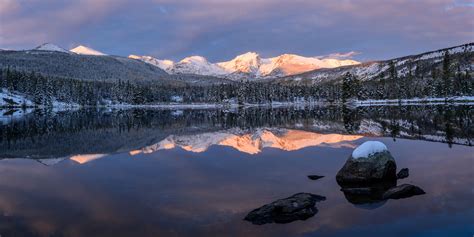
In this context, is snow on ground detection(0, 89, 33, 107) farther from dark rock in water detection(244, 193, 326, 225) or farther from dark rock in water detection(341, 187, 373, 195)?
dark rock in water detection(244, 193, 326, 225)

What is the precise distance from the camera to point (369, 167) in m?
24.1

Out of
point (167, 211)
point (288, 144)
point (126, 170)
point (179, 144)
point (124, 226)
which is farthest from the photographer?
point (179, 144)

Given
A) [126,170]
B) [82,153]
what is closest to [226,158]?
[126,170]

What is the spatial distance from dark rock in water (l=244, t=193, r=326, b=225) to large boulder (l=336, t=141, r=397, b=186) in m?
5.71

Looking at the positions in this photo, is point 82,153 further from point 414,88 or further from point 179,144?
point 414,88

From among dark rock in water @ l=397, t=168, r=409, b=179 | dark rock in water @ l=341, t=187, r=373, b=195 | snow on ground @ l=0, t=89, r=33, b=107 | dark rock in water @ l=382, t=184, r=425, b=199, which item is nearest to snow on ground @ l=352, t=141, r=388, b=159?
dark rock in water @ l=397, t=168, r=409, b=179

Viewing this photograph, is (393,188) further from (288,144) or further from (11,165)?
(11,165)

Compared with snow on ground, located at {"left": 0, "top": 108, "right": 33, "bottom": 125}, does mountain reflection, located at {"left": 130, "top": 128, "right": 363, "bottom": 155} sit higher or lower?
lower

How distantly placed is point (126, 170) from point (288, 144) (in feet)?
63.2

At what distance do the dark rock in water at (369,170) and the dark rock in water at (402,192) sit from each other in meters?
2.22

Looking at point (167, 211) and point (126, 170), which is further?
point (126, 170)

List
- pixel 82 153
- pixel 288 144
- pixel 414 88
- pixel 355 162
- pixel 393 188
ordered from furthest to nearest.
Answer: pixel 414 88 < pixel 288 144 < pixel 82 153 < pixel 355 162 < pixel 393 188

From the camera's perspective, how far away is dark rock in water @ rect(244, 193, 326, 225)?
57.7 feet

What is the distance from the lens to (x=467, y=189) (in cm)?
2217
